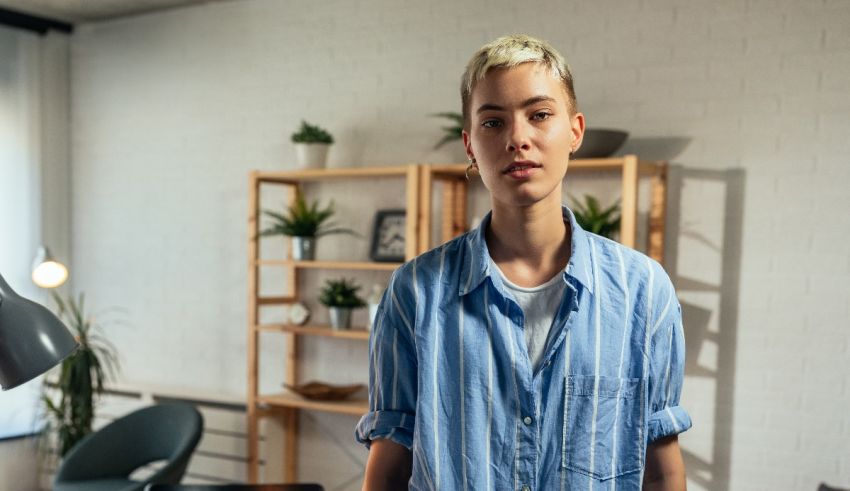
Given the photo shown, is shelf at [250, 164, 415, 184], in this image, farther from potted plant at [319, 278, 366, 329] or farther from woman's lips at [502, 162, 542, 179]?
woman's lips at [502, 162, 542, 179]

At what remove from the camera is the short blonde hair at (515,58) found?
1203mm

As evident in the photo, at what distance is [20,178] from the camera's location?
15.4 ft

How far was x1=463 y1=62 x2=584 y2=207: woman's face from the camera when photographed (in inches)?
46.6

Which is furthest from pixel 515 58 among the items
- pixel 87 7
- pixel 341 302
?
pixel 87 7

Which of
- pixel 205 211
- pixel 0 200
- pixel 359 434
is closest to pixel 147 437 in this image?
pixel 205 211

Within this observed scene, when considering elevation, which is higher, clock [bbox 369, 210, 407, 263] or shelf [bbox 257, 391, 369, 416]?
clock [bbox 369, 210, 407, 263]

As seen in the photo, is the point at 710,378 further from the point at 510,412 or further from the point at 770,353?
the point at 510,412

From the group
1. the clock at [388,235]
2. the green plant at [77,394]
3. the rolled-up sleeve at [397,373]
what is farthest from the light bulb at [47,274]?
the rolled-up sleeve at [397,373]

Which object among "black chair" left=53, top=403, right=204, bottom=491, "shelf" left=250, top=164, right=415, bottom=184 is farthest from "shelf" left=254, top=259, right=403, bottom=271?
"black chair" left=53, top=403, right=204, bottom=491

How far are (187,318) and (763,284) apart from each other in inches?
115

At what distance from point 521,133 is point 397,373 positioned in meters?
0.41

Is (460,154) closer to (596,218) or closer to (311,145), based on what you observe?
(311,145)

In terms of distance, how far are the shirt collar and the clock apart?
8.22 ft

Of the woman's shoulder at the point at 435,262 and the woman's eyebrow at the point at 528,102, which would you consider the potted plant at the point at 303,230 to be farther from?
the woman's eyebrow at the point at 528,102
